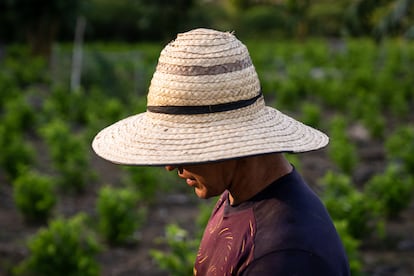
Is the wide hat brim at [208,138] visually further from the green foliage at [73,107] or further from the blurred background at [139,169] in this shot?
the green foliage at [73,107]

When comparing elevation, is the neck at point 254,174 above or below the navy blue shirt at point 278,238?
above

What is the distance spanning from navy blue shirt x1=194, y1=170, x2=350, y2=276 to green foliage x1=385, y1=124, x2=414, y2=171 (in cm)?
658

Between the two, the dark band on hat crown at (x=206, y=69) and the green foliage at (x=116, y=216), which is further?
the green foliage at (x=116, y=216)

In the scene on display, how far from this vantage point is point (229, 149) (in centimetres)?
180

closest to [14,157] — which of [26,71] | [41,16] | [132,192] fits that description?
[132,192]

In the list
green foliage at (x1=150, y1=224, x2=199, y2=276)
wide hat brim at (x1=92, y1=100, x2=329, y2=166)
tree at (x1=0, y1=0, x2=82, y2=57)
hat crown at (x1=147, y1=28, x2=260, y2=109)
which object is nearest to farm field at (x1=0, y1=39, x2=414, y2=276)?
green foliage at (x1=150, y1=224, x2=199, y2=276)

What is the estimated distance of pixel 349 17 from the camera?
12.5 metres

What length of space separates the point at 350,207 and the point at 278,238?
14.2 feet

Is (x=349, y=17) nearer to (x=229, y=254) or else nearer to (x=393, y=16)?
(x=393, y=16)

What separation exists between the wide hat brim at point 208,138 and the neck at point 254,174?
0.06 metres

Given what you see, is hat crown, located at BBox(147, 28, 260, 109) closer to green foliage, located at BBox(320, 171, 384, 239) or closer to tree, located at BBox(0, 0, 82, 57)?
green foliage, located at BBox(320, 171, 384, 239)

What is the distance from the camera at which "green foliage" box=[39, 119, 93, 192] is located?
800cm

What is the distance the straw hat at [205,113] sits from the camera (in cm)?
182

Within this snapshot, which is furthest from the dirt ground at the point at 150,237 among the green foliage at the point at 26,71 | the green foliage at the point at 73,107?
the green foliage at the point at 26,71
